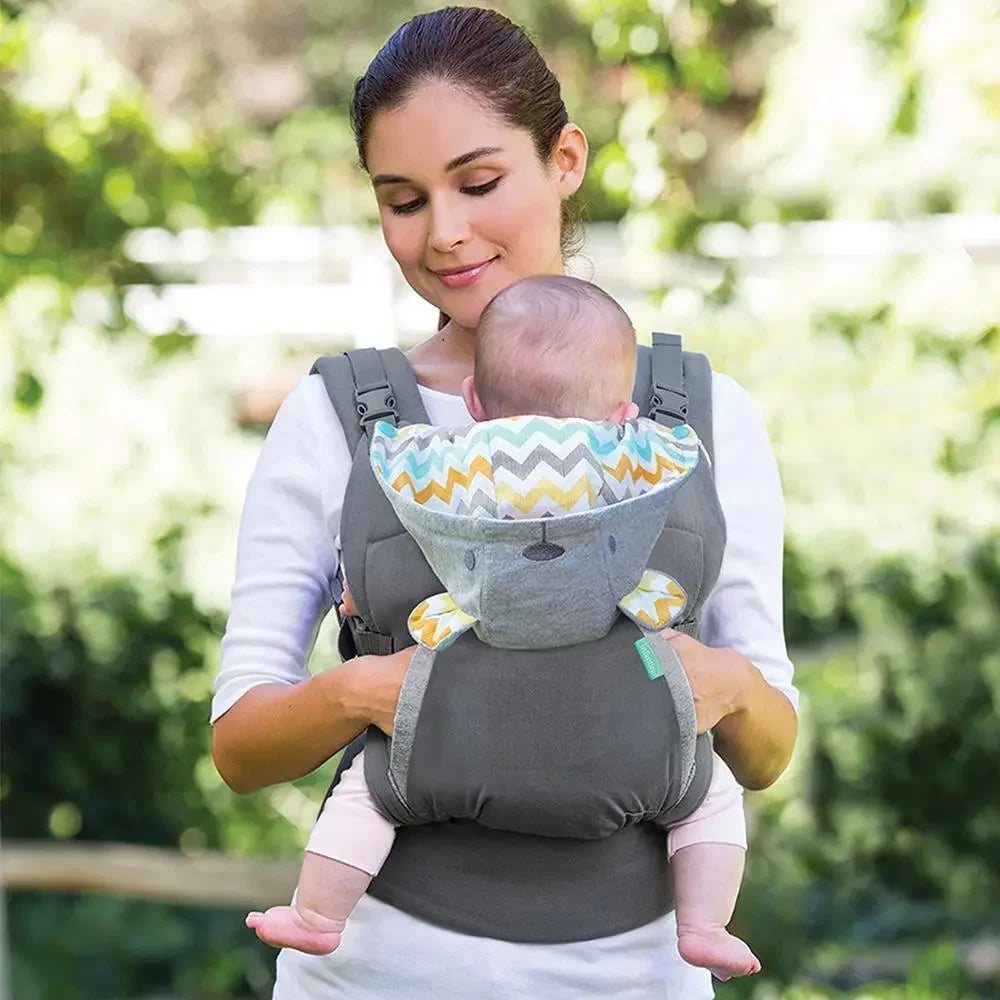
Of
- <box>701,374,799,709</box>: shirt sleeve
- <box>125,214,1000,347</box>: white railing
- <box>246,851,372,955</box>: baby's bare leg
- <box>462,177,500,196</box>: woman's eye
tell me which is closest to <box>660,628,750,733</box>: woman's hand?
<box>701,374,799,709</box>: shirt sleeve

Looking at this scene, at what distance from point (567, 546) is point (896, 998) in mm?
3775

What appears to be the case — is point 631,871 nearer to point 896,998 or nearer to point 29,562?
point 896,998

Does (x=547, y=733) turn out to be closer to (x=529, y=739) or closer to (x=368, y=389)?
(x=529, y=739)

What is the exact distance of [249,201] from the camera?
5098 millimetres

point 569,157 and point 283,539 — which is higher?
point 569,157

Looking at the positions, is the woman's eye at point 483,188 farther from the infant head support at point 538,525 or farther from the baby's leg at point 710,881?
the baby's leg at point 710,881

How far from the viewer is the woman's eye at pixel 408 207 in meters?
1.96

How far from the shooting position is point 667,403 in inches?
74.2

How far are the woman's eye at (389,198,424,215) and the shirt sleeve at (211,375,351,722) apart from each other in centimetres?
22

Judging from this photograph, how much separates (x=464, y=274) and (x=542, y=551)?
40 centimetres

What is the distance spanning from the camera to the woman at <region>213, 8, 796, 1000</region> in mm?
1823

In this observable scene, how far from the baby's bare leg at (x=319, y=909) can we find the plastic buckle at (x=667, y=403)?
541mm

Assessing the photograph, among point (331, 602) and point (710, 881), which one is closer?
point (710, 881)

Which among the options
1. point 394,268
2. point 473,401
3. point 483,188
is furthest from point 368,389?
point 394,268
